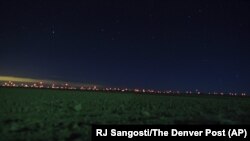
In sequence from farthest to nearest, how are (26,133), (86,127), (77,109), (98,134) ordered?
(77,109)
(86,127)
(26,133)
(98,134)

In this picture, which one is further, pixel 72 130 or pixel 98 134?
pixel 72 130

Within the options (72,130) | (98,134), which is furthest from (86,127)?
(98,134)

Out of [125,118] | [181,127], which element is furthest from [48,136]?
[125,118]

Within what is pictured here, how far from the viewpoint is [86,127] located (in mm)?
17625

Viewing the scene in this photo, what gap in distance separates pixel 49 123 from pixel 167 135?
7191mm

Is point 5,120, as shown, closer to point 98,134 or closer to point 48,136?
point 48,136

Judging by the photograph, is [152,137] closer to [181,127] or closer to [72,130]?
[181,127]

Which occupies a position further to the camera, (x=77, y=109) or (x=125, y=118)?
(x=77, y=109)

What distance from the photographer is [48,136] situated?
1519 centimetres

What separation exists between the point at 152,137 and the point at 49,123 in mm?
6847

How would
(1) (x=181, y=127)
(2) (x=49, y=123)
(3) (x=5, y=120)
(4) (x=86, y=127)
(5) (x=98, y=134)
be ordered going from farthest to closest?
(3) (x=5, y=120) < (2) (x=49, y=123) < (4) (x=86, y=127) < (1) (x=181, y=127) < (5) (x=98, y=134)

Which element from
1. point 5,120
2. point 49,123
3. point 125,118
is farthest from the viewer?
point 125,118

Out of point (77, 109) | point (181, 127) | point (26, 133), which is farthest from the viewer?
point (77, 109)

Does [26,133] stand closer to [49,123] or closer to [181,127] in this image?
[49,123]
